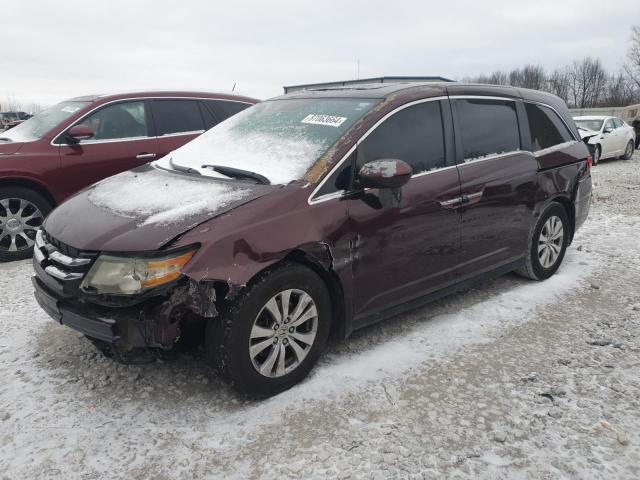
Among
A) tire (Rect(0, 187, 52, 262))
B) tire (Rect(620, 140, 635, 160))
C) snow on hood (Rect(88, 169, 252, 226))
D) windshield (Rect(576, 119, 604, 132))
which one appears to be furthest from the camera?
tire (Rect(620, 140, 635, 160))

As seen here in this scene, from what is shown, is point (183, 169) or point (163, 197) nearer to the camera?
point (163, 197)

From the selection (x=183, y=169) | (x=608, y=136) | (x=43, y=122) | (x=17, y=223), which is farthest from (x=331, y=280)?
(x=608, y=136)

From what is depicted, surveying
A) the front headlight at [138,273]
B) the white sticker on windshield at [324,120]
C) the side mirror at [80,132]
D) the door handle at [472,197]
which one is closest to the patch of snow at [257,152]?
the white sticker on windshield at [324,120]

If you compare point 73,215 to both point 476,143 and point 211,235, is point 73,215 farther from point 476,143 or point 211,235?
point 476,143

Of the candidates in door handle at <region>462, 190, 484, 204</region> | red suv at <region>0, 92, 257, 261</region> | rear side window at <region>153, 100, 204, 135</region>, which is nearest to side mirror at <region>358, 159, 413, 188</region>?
door handle at <region>462, 190, 484, 204</region>

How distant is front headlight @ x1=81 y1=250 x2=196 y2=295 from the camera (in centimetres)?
248

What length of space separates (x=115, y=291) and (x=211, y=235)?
533 mm

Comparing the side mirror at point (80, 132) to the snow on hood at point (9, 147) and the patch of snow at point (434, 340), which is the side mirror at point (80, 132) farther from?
the patch of snow at point (434, 340)

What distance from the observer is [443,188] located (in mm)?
3566

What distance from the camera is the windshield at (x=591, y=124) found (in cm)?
1529

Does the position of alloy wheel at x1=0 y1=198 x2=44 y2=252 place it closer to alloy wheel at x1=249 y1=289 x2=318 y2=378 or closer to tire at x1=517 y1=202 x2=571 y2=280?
alloy wheel at x1=249 y1=289 x2=318 y2=378

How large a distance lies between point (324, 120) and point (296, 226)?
93 cm

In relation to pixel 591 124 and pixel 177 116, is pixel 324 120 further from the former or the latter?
pixel 591 124

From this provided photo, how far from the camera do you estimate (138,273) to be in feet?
8.18
